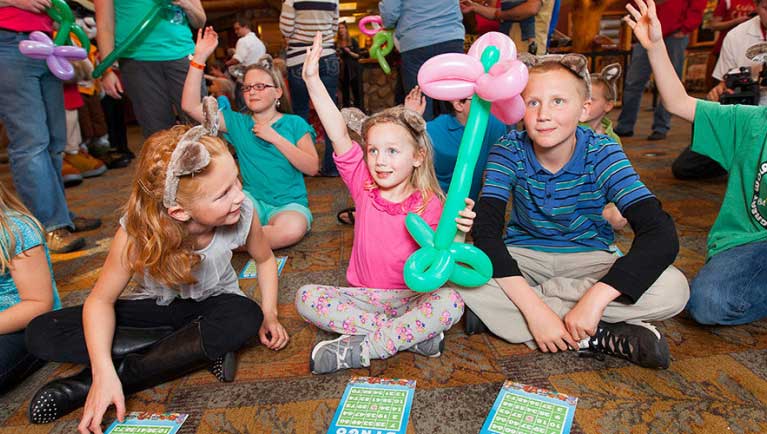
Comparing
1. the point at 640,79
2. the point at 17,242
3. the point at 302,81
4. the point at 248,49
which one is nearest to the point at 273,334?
the point at 17,242

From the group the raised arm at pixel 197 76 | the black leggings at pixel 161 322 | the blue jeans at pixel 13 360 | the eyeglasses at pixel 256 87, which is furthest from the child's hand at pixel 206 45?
the blue jeans at pixel 13 360

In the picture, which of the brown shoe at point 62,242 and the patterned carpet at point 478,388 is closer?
the patterned carpet at point 478,388

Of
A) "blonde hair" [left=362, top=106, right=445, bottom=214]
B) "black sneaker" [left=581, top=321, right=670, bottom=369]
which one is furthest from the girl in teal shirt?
"black sneaker" [left=581, top=321, right=670, bottom=369]

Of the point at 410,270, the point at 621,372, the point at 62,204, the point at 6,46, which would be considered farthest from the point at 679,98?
the point at 62,204

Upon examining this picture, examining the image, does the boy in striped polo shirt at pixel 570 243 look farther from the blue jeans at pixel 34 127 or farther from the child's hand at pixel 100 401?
the blue jeans at pixel 34 127

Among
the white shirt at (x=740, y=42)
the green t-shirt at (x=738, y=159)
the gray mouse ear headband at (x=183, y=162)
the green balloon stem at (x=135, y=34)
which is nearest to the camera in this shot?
the gray mouse ear headband at (x=183, y=162)

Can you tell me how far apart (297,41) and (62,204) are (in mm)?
1418

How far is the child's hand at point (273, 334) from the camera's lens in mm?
1271

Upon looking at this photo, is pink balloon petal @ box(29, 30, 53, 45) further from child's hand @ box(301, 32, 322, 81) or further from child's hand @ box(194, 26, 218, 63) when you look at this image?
child's hand @ box(301, 32, 322, 81)

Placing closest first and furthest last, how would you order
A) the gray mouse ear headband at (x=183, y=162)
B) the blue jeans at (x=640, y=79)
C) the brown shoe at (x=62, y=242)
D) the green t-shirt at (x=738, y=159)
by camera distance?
1. the gray mouse ear headband at (x=183, y=162)
2. the green t-shirt at (x=738, y=159)
3. the brown shoe at (x=62, y=242)
4. the blue jeans at (x=640, y=79)

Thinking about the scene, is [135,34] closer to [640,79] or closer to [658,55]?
[658,55]

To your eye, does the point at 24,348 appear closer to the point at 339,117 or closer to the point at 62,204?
the point at 339,117

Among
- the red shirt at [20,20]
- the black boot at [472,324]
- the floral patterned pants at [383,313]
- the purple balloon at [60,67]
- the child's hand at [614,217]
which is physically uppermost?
the red shirt at [20,20]

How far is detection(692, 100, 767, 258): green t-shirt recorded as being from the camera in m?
1.27
